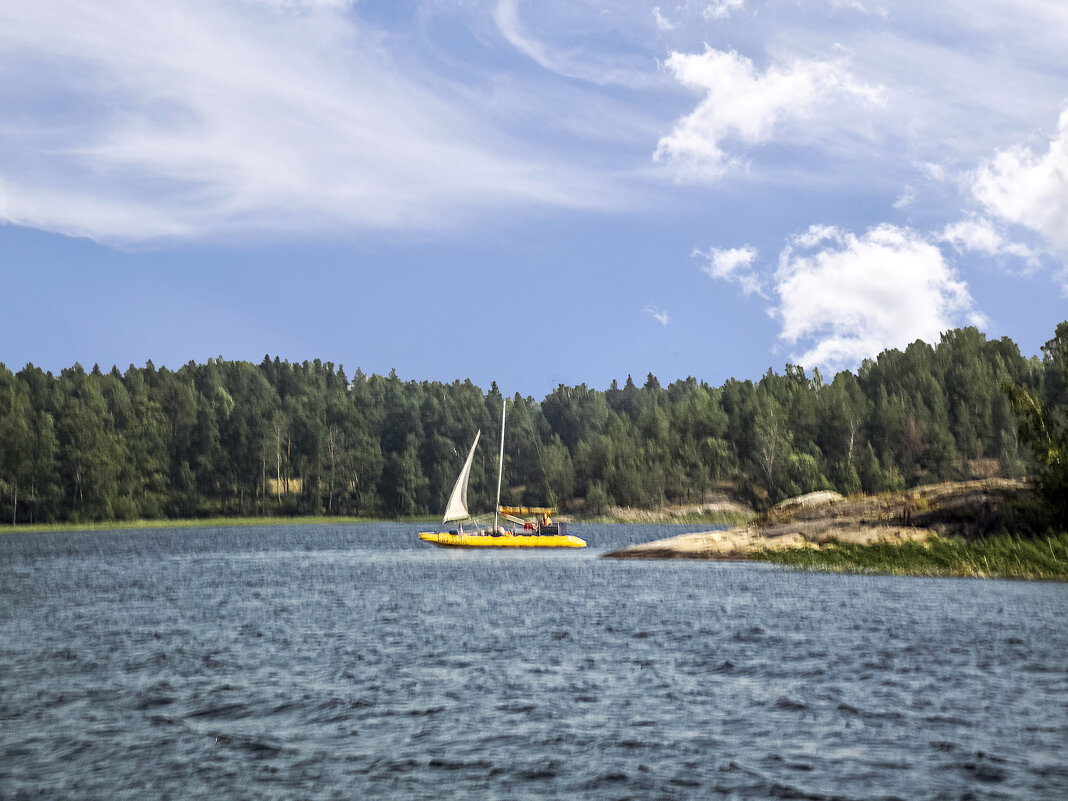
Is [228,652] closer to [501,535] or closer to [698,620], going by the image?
[698,620]

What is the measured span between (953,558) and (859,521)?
1432 centimetres

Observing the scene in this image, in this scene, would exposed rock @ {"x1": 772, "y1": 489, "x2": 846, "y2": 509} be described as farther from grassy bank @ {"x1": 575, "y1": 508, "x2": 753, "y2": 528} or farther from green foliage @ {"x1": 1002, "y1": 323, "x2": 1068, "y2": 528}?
grassy bank @ {"x1": 575, "y1": 508, "x2": 753, "y2": 528}

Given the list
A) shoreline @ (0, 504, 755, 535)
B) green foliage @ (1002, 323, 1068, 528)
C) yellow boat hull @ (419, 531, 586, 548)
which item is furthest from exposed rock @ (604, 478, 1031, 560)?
shoreline @ (0, 504, 755, 535)

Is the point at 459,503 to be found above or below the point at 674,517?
above

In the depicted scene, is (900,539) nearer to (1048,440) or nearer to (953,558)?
(953,558)

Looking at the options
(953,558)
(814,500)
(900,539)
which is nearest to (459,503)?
(814,500)

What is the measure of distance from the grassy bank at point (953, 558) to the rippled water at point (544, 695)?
4333 millimetres

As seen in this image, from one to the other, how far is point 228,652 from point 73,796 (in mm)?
15945

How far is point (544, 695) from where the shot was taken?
25578 millimetres

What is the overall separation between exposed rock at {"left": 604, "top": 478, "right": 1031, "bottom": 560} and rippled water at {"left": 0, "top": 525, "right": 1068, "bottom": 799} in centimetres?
Answer: 1581

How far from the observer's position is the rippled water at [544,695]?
18.4 metres

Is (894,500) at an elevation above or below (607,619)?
above

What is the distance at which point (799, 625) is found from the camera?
38562 millimetres

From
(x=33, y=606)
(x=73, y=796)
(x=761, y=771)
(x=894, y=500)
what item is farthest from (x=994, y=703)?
(x=894, y=500)
